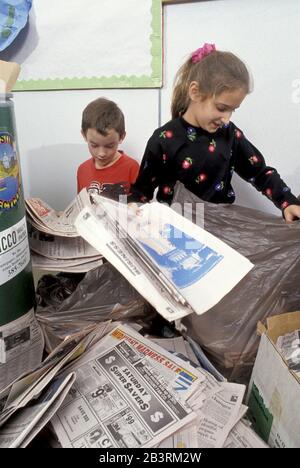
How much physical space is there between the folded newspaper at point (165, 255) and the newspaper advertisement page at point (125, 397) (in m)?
0.12

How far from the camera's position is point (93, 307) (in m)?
0.70

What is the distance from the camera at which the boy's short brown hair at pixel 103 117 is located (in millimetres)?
888

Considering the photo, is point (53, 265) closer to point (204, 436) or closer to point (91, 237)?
point (91, 237)

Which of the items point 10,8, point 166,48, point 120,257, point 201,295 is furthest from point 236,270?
point 10,8

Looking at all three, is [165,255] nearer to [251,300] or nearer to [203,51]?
[251,300]

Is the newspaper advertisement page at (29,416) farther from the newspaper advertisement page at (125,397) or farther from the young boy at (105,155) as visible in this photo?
the young boy at (105,155)

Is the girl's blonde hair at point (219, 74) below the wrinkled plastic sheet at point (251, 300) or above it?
above

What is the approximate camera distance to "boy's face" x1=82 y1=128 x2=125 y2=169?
2.94 ft

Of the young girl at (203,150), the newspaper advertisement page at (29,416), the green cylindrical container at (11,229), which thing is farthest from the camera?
the young girl at (203,150)

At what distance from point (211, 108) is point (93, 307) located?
47cm

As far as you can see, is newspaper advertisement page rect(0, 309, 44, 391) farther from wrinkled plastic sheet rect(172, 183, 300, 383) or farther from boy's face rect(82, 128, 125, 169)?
boy's face rect(82, 128, 125, 169)

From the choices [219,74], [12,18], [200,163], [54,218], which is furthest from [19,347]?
[12,18]

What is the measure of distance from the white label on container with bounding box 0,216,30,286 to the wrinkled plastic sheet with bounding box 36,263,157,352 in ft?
0.36

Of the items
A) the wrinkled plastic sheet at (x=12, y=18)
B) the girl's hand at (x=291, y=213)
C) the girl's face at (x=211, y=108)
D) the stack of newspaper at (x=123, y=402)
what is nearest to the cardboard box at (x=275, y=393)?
the stack of newspaper at (x=123, y=402)
